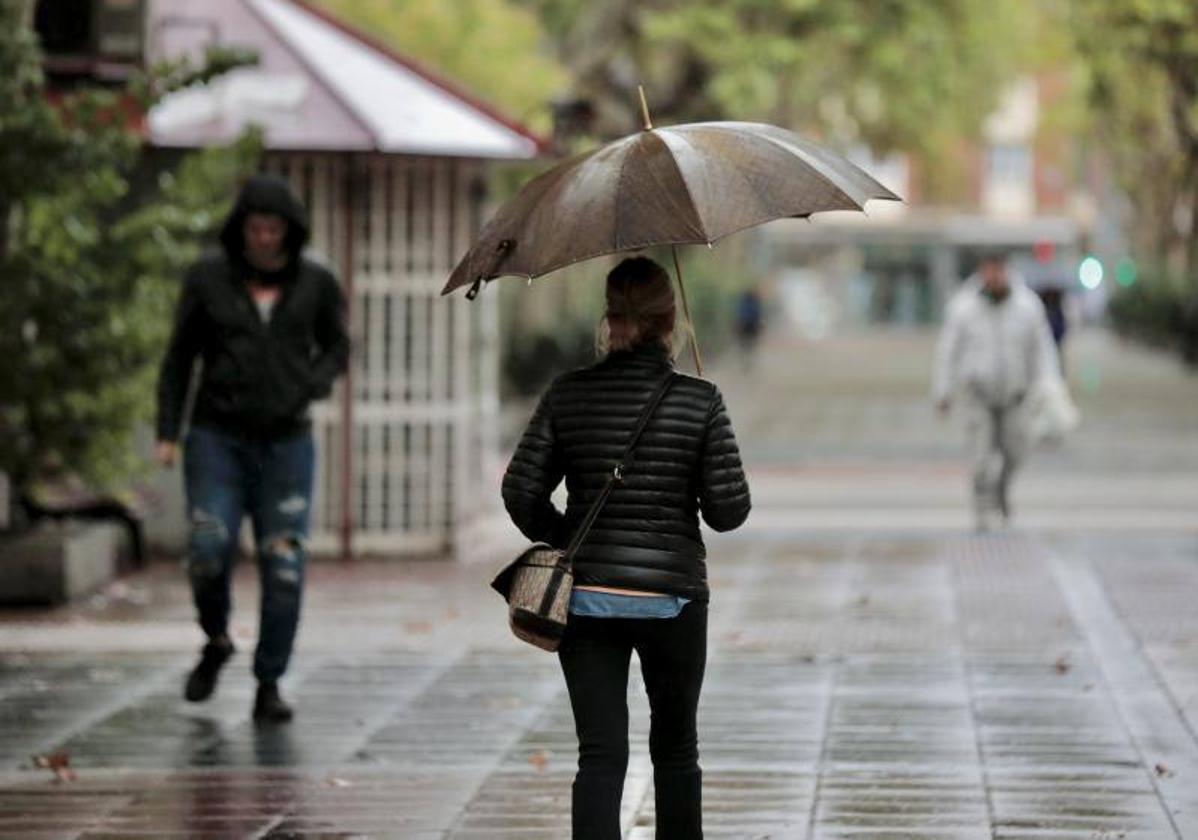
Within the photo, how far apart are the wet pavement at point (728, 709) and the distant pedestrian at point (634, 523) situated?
3.81ft

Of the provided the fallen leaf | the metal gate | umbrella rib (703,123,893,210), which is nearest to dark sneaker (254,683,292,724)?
the fallen leaf

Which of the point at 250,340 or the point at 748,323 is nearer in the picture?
the point at 250,340

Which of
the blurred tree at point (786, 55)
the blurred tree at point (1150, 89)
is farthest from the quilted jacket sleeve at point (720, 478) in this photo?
the blurred tree at point (1150, 89)

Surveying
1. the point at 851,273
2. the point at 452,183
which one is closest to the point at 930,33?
the point at 452,183

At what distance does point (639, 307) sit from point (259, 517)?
3338 millimetres

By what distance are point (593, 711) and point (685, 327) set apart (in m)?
0.94

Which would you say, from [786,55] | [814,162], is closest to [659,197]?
[814,162]

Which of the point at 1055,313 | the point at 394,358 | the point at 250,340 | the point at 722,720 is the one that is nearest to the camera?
the point at 722,720

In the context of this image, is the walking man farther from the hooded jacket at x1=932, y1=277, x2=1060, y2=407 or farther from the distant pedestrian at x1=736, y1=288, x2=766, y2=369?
the distant pedestrian at x1=736, y1=288, x2=766, y2=369

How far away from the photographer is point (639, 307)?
20.3 feet

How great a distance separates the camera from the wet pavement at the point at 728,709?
7.53 meters

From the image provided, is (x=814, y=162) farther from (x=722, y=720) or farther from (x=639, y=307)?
(x=722, y=720)

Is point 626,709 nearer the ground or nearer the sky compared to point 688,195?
nearer the ground

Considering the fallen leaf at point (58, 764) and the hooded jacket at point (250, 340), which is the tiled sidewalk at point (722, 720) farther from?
the hooded jacket at point (250, 340)
